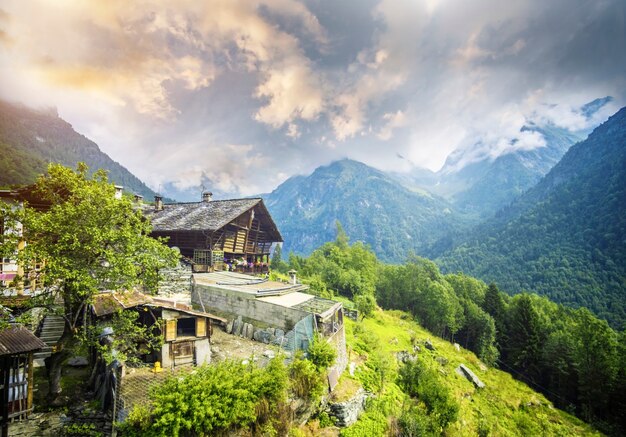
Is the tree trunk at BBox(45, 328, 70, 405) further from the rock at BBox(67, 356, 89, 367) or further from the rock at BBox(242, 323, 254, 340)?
the rock at BBox(242, 323, 254, 340)

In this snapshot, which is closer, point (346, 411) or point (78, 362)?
point (78, 362)

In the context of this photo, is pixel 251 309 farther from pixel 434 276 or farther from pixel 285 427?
pixel 434 276

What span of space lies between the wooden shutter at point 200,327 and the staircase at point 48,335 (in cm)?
734

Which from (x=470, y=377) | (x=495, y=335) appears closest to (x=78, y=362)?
(x=470, y=377)

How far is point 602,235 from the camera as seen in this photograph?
111688 mm

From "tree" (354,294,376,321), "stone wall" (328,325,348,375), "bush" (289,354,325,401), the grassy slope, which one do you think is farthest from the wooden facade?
"bush" (289,354,325,401)

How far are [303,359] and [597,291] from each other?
381 ft

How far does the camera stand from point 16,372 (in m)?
9.97

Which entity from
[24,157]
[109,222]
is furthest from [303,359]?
[24,157]

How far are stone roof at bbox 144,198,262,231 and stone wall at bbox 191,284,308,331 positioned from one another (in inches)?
298

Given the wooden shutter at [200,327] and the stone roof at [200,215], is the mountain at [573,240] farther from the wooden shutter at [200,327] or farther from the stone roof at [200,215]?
the wooden shutter at [200,327]

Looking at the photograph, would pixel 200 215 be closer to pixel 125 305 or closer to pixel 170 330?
pixel 125 305

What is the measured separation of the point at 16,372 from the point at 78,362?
4141 millimetres

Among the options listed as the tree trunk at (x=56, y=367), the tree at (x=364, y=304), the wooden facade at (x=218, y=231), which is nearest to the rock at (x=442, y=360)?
the tree at (x=364, y=304)
